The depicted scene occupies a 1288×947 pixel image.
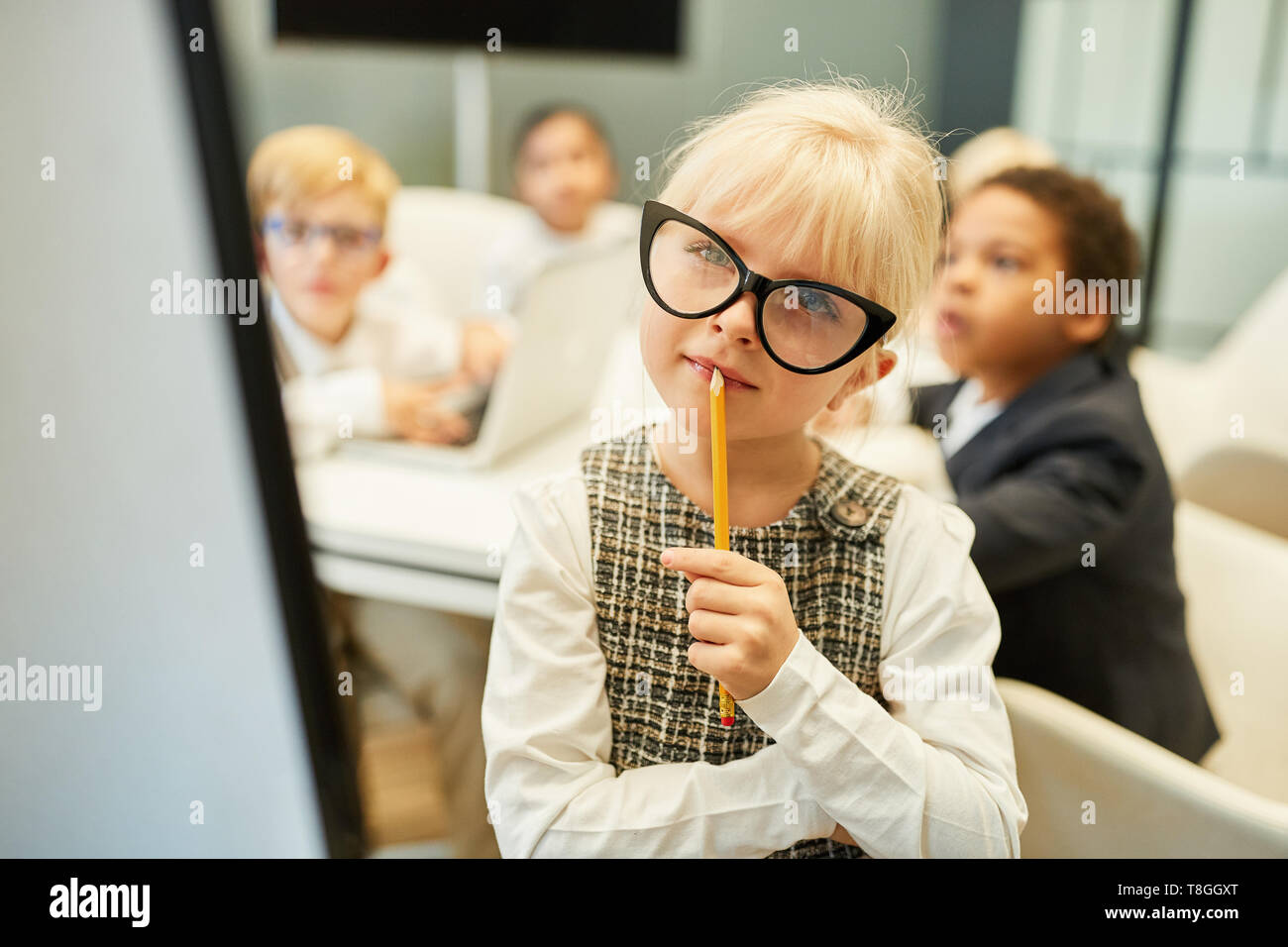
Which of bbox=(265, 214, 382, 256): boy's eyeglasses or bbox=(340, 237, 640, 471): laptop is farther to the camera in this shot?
bbox=(265, 214, 382, 256): boy's eyeglasses

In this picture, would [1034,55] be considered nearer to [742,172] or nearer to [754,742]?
[742,172]

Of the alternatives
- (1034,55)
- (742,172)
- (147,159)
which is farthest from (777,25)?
(1034,55)

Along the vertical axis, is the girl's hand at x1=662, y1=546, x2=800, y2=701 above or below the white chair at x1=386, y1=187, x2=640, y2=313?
below

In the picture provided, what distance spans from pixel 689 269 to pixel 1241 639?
0.66 meters

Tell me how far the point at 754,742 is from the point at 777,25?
467 millimetres

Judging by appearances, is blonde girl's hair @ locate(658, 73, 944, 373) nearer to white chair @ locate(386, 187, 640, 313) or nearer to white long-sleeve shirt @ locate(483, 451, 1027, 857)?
white long-sleeve shirt @ locate(483, 451, 1027, 857)

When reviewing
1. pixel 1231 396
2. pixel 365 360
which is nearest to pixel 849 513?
pixel 365 360

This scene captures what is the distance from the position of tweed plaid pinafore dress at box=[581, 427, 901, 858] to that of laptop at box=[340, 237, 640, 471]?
1.51 feet

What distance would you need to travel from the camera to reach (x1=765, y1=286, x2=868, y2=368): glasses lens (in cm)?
49

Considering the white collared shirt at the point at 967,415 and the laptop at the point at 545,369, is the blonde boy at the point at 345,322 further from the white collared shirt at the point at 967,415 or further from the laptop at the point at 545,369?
the white collared shirt at the point at 967,415

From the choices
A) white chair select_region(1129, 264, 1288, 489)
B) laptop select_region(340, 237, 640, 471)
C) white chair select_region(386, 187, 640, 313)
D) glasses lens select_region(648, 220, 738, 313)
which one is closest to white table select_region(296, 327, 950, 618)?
laptop select_region(340, 237, 640, 471)

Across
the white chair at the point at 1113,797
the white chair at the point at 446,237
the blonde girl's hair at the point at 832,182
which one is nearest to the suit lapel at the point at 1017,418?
the white chair at the point at 1113,797

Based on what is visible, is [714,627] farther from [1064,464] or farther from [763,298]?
[1064,464]

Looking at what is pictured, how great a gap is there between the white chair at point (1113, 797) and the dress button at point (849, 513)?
0.20 meters
